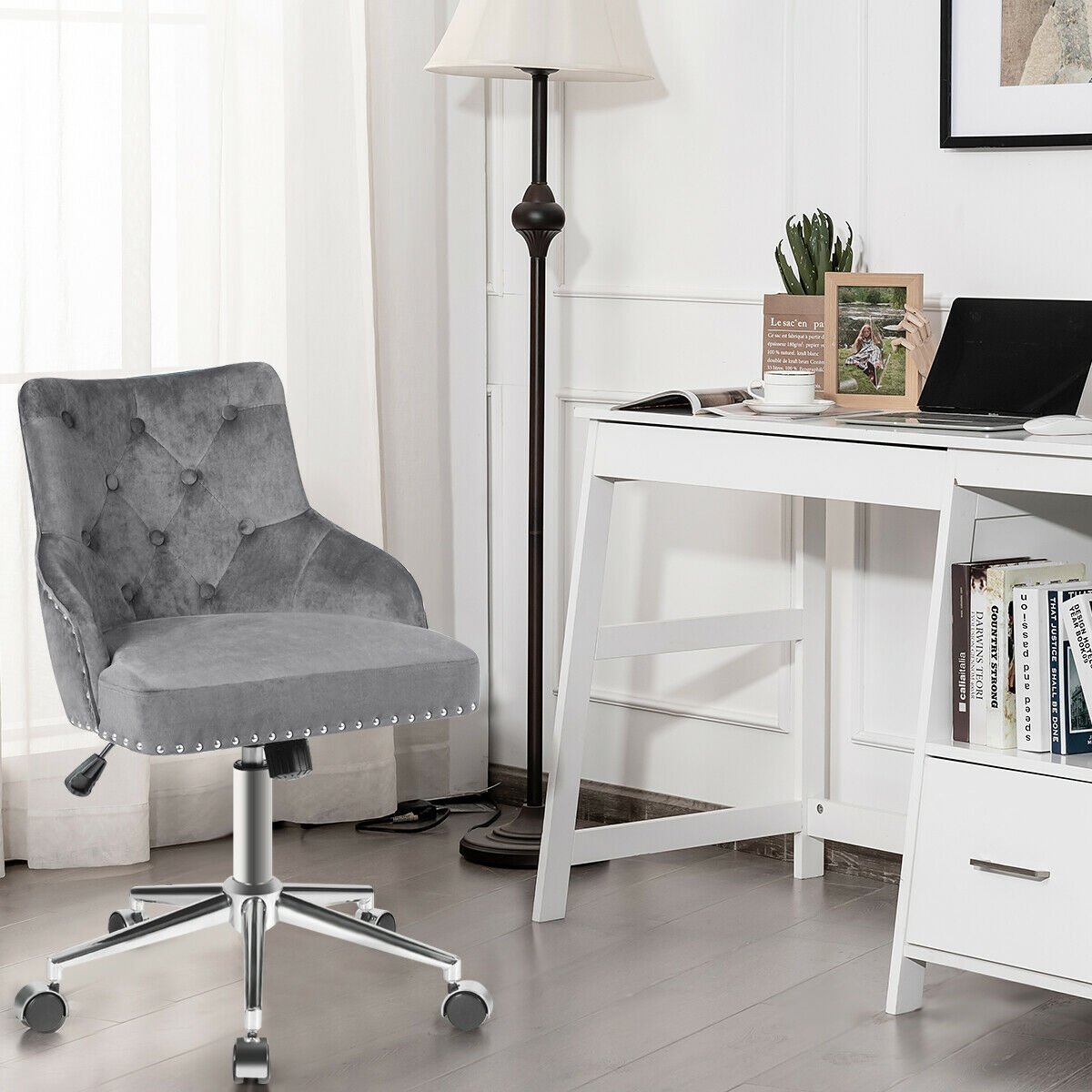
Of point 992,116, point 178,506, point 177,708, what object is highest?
point 992,116

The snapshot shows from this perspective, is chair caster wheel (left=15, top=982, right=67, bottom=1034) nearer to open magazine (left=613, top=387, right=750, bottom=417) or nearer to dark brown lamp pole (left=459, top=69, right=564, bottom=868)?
dark brown lamp pole (left=459, top=69, right=564, bottom=868)

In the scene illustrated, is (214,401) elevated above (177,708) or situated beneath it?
elevated above

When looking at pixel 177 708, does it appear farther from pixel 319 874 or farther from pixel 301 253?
pixel 301 253

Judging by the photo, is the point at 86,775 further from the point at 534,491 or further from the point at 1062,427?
the point at 1062,427

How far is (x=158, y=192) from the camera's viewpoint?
3.03 meters

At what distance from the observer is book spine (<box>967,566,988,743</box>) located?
2260 millimetres

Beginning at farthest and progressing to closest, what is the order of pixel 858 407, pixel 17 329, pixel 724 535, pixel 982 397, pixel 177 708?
pixel 724 535
pixel 17 329
pixel 858 407
pixel 982 397
pixel 177 708

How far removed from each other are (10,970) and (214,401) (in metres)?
0.86

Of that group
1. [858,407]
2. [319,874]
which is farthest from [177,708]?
[858,407]

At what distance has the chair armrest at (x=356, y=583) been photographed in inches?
98.5

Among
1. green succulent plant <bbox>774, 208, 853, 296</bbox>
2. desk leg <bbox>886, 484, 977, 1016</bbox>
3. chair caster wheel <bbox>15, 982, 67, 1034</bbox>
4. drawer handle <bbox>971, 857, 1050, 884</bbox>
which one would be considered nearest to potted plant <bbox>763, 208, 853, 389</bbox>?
green succulent plant <bbox>774, 208, 853, 296</bbox>

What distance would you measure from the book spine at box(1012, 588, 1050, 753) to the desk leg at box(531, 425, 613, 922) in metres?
0.69

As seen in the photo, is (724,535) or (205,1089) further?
(724,535)

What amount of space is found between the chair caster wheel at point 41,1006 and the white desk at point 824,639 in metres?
0.78
